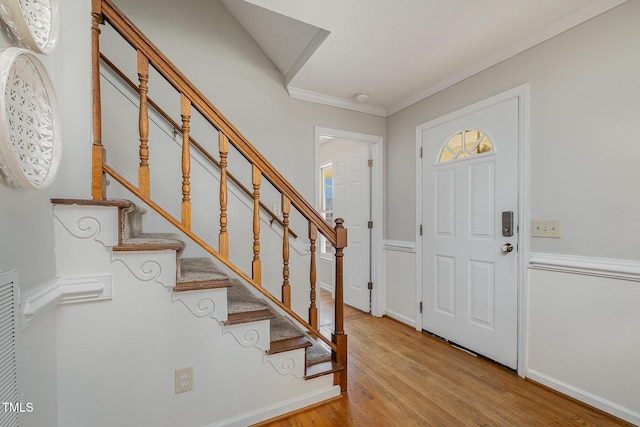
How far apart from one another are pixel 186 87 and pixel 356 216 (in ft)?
8.13

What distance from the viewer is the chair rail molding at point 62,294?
851mm

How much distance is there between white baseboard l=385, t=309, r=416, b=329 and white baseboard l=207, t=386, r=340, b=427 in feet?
4.53

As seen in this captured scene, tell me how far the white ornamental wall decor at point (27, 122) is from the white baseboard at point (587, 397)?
2881 millimetres

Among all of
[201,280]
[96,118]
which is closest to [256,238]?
[201,280]

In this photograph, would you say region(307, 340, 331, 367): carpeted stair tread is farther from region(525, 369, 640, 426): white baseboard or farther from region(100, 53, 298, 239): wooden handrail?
region(525, 369, 640, 426): white baseboard

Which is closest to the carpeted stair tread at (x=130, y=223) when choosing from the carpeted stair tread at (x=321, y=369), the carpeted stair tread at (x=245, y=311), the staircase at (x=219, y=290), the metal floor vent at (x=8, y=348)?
the staircase at (x=219, y=290)

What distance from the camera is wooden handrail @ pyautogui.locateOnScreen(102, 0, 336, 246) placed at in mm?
1220

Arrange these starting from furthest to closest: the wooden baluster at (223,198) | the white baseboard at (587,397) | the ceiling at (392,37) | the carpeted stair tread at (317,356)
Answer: the carpeted stair tread at (317,356)
the ceiling at (392,37)
the white baseboard at (587,397)
the wooden baluster at (223,198)

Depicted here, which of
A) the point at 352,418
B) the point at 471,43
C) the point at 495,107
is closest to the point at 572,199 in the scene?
the point at 495,107

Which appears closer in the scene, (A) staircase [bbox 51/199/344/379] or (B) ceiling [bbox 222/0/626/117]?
(A) staircase [bbox 51/199/344/379]

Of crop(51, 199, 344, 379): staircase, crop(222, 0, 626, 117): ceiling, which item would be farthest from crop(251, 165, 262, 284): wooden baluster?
crop(222, 0, 626, 117): ceiling

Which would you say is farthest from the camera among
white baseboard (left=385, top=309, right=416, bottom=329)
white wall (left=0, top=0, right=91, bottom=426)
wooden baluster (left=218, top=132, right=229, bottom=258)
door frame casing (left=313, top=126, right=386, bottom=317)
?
door frame casing (left=313, top=126, right=386, bottom=317)

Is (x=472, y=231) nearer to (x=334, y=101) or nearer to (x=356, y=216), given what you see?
(x=356, y=216)

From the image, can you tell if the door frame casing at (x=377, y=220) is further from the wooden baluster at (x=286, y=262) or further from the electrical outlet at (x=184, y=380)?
the electrical outlet at (x=184, y=380)
